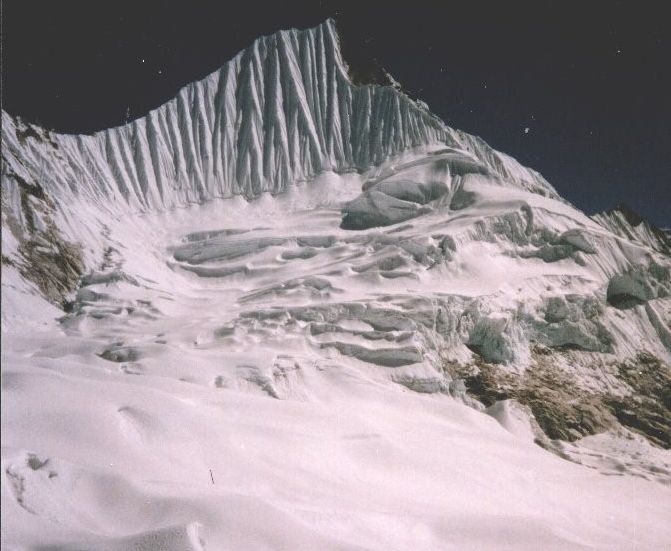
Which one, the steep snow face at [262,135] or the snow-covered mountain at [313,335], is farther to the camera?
the steep snow face at [262,135]

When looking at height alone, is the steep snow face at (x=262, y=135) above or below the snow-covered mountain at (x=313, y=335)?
above

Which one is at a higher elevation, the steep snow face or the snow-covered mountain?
the steep snow face

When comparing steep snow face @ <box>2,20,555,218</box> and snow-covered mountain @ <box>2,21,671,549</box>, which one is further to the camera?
steep snow face @ <box>2,20,555,218</box>

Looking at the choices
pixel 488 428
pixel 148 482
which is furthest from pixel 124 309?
pixel 148 482

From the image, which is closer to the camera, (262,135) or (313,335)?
(313,335)

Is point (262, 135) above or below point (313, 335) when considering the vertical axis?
above

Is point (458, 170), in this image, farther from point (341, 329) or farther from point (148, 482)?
point (148, 482)
